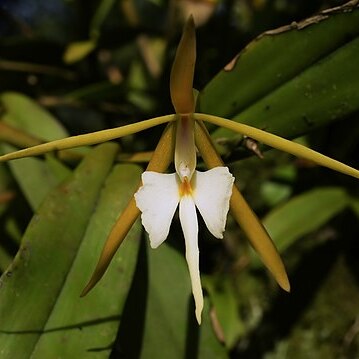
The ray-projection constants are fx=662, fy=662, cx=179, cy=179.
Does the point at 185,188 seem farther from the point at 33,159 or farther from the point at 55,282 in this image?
the point at 33,159

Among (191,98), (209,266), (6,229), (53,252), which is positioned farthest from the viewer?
(209,266)

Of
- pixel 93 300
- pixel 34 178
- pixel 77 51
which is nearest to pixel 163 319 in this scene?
pixel 93 300

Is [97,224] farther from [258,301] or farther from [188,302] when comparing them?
[258,301]

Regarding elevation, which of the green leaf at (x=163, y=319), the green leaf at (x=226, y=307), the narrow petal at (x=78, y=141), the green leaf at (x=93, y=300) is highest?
the narrow petal at (x=78, y=141)

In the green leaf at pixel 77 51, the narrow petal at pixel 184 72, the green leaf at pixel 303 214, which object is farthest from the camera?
the green leaf at pixel 77 51

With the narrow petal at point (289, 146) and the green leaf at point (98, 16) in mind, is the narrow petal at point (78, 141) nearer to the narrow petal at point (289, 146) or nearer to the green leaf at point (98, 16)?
the narrow petal at point (289, 146)

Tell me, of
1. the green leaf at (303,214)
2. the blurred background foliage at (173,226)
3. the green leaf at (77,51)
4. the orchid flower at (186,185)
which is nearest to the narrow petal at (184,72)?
the orchid flower at (186,185)

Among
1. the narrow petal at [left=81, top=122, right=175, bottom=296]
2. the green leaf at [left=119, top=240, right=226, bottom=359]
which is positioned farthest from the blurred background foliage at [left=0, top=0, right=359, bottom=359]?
the narrow petal at [left=81, top=122, right=175, bottom=296]

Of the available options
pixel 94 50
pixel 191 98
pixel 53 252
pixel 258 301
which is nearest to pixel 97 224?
pixel 53 252
